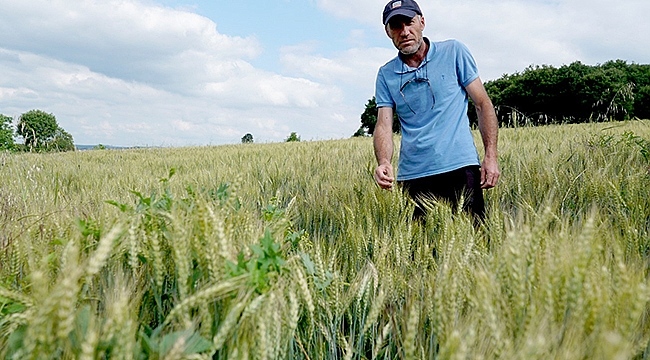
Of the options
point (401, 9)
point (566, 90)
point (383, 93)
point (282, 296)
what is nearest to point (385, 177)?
point (383, 93)

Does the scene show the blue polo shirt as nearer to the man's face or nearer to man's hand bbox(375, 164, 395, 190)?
the man's face

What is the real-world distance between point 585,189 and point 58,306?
232cm

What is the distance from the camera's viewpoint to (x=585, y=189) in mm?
2297

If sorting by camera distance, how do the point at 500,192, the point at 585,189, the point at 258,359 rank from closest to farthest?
the point at 258,359 < the point at 585,189 < the point at 500,192

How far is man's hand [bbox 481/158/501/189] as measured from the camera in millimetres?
2594

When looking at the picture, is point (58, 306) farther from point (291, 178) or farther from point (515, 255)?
point (291, 178)

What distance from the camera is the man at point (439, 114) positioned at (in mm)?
2654

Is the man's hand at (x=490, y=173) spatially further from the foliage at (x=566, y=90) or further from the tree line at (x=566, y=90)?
the foliage at (x=566, y=90)

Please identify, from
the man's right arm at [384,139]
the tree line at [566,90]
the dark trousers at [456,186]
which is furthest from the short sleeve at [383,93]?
the tree line at [566,90]

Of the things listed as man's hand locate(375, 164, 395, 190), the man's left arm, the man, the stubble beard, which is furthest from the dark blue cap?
man's hand locate(375, 164, 395, 190)

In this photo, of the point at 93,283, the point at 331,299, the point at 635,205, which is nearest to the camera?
the point at 93,283

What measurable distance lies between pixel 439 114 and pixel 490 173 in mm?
434

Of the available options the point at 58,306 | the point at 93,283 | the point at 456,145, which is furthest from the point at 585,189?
the point at 58,306

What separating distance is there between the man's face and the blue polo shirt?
0.37 ft
